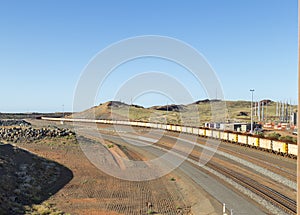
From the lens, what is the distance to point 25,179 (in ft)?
85.1

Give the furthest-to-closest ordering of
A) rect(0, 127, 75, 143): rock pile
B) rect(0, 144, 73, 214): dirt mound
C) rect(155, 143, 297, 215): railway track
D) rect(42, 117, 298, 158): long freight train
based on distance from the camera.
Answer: rect(0, 127, 75, 143): rock pile, rect(42, 117, 298, 158): long freight train, rect(0, 144, 73, 214): dirt mound, rect(155, 143, 297, 215): railway track

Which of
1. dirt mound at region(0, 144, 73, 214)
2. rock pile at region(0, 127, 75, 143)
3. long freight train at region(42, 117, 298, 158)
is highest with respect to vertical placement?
long freight train at region(42, 117, 298, 158)

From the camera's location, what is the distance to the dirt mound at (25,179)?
2056 centimetres

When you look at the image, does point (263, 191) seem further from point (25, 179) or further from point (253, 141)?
point (253, 141)

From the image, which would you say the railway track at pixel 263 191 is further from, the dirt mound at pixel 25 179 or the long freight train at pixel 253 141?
Answer: the dirt mound at pixel 25 179

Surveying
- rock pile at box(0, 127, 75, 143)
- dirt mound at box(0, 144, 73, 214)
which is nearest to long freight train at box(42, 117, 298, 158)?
dirt mound at box(0, 144, 73, 214)

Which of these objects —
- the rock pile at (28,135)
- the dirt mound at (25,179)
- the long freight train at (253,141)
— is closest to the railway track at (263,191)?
the long freight train at (253,141)

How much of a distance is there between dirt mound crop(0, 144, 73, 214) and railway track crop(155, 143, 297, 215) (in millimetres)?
12932

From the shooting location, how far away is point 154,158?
132 feet

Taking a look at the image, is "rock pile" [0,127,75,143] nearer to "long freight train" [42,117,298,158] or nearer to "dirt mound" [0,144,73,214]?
"dirt mound" [0,144,73,214]

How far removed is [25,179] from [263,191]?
16.6 metres

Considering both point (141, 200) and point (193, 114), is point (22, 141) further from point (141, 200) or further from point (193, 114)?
point (193, 114)

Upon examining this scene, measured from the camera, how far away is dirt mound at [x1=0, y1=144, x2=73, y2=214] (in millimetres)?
20562

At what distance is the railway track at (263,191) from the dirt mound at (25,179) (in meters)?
12.9
